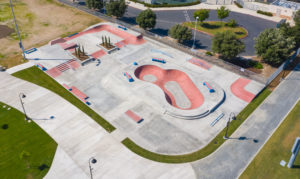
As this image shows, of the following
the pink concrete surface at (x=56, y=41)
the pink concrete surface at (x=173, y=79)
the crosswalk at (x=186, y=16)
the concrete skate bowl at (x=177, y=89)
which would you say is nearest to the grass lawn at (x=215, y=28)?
the crosswalk at (x=186, y=16)

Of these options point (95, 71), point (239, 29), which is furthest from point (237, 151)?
point (239, 29)

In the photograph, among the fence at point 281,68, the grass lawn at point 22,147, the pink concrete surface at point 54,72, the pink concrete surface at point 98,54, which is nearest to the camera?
the grass lawn at point 22,147

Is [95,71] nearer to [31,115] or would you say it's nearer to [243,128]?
[31,115]

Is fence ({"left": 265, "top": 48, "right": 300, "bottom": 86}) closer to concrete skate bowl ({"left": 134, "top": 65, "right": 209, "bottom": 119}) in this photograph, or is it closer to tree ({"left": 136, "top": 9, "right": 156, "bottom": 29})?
concrete skate bowl ({"left": 134, "top": 65, "right": 209, "bottom": 119})

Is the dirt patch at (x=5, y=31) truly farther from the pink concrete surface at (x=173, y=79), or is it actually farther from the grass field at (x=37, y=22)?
the pink concrete surface at (x=173, y=79)

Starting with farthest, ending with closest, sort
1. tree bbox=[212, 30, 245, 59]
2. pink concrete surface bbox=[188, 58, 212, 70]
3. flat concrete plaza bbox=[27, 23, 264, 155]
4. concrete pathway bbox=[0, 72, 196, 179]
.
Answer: pink concrete surface bbox=[188, 58, 212, 70], tree bbox=[212, 30, 245, 59], flat concrete plaza bbox=[27, 23, 264, 155], concrete pathway bbox=[0, 72, 196, 179]

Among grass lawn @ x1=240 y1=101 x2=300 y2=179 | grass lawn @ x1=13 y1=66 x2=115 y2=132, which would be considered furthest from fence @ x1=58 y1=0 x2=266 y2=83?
grass lawn @ x1=13 y1=66 x2=115 y2=132

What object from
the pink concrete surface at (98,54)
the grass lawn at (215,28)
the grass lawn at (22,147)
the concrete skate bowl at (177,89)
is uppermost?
the grass lawn at (215,28)
